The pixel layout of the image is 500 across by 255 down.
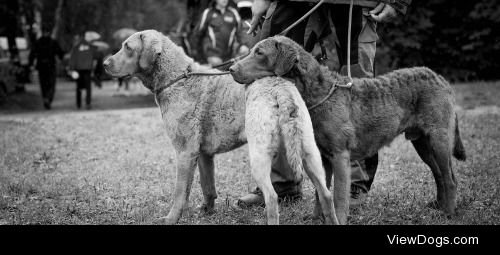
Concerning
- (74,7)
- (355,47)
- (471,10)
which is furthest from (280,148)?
(74,7)

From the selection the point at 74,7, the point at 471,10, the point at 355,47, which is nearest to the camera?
the point at 355,47

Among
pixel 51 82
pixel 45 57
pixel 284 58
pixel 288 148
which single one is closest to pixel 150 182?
pixel 284 58

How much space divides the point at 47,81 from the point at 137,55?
47.1ft

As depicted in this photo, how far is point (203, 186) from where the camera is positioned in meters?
5.23

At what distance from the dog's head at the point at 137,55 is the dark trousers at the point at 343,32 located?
3.60 feet

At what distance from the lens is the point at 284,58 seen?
4332mm

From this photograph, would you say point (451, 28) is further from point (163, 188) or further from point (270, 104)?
point (270, 104)

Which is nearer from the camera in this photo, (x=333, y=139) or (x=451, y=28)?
(x=333, y=139)

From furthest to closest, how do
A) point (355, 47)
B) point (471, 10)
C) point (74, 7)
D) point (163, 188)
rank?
point (74, 7) < point (471, 10) < point (163, 188) < point (355, 47)

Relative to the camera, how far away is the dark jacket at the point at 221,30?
15.0m

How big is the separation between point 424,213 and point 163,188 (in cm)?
294

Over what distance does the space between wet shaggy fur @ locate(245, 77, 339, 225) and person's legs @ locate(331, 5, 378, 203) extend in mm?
1254

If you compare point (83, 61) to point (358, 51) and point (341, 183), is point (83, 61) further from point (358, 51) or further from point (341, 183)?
point (341, 183)

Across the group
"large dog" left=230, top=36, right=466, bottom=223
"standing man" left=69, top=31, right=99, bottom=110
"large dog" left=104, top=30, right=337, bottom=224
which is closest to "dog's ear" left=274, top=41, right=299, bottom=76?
"large dog" left=230, top=36, right=466, bottom=223
